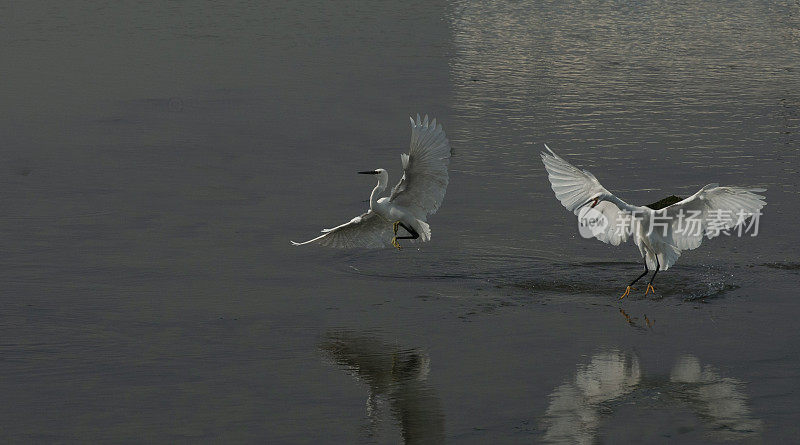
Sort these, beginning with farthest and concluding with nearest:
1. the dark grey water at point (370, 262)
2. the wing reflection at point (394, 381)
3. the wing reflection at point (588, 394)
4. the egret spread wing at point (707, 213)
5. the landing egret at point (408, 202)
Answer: the landing egret at point (408, 202), the egret spread wing at point (707, 213), the dark grey water at point (370, 262), the wing reflection at point (394, 381), the wing reflection at point (588, 394)

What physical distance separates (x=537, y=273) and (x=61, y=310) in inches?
209

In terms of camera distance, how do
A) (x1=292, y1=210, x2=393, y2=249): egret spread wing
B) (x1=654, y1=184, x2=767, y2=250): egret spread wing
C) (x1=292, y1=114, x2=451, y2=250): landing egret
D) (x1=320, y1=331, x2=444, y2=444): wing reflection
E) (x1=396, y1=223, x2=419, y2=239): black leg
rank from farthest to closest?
(x1=396, y1=223, x2=419, y2=239): black leg < (x1=292, y1=210, x2=393, y2=249): egret spread wing < (x1=292, y1=114, x2=451, y2=250): landing egret < (x1=654, y1=184, x2=767, y2=250): egret spread wing < (x1=320, y1=331, x2=444, y2=444): wing reflection

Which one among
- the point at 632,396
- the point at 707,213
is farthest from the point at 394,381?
the point at 707,213

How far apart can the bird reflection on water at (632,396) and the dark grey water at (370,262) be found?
3 centimetres

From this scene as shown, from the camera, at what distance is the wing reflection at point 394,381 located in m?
10.3

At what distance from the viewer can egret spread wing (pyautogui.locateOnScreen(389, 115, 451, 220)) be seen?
14.1m

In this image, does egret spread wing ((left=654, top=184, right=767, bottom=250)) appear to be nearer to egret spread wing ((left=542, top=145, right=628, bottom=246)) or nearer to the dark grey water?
egret spread wing ((left=542, top=145, right=628, bottom=246))

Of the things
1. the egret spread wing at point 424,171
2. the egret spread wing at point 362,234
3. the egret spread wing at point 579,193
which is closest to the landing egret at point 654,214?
the egret spread wing at point 579,193

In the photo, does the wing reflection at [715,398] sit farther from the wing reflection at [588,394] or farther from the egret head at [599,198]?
the egret head at [599,198]

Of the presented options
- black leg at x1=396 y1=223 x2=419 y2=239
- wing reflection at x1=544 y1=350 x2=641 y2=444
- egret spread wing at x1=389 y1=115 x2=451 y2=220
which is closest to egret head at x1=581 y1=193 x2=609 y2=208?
egret spread wing at x1=389 y1=115 x2=451 y2=220

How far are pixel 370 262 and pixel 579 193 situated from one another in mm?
2797

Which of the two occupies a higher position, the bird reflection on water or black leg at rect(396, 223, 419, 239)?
the bird reflection on water

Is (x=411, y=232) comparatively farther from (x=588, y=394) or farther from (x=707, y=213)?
(x=588, y=394)

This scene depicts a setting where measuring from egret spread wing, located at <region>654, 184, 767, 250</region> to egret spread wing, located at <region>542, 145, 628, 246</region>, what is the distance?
0.47 metres
